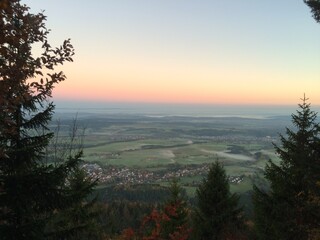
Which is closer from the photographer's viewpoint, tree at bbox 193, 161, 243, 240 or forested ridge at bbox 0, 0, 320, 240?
forested ridge at bbox 0, 0, 320, 240

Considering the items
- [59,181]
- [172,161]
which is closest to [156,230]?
[59,181]

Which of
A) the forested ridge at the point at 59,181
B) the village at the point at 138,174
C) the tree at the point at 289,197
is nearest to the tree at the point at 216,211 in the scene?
the forested ridge at the point at 59,181

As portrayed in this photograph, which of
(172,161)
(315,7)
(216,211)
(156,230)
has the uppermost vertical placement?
(315,7)

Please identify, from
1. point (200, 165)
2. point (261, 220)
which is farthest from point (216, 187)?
point (200, 165)

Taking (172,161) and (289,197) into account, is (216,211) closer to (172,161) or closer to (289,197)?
(289,197)

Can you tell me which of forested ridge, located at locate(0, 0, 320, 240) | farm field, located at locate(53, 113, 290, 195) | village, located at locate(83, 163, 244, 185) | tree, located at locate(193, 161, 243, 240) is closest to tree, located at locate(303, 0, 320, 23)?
forested ridge, located at locate(0, 0, 320, 240)

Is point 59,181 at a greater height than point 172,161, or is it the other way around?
point 59,181

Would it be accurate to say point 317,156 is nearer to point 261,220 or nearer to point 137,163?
point 261,220

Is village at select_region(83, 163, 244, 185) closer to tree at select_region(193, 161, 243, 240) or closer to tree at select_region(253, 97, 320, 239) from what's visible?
tree at select_region(193, 161, 243, 240)
